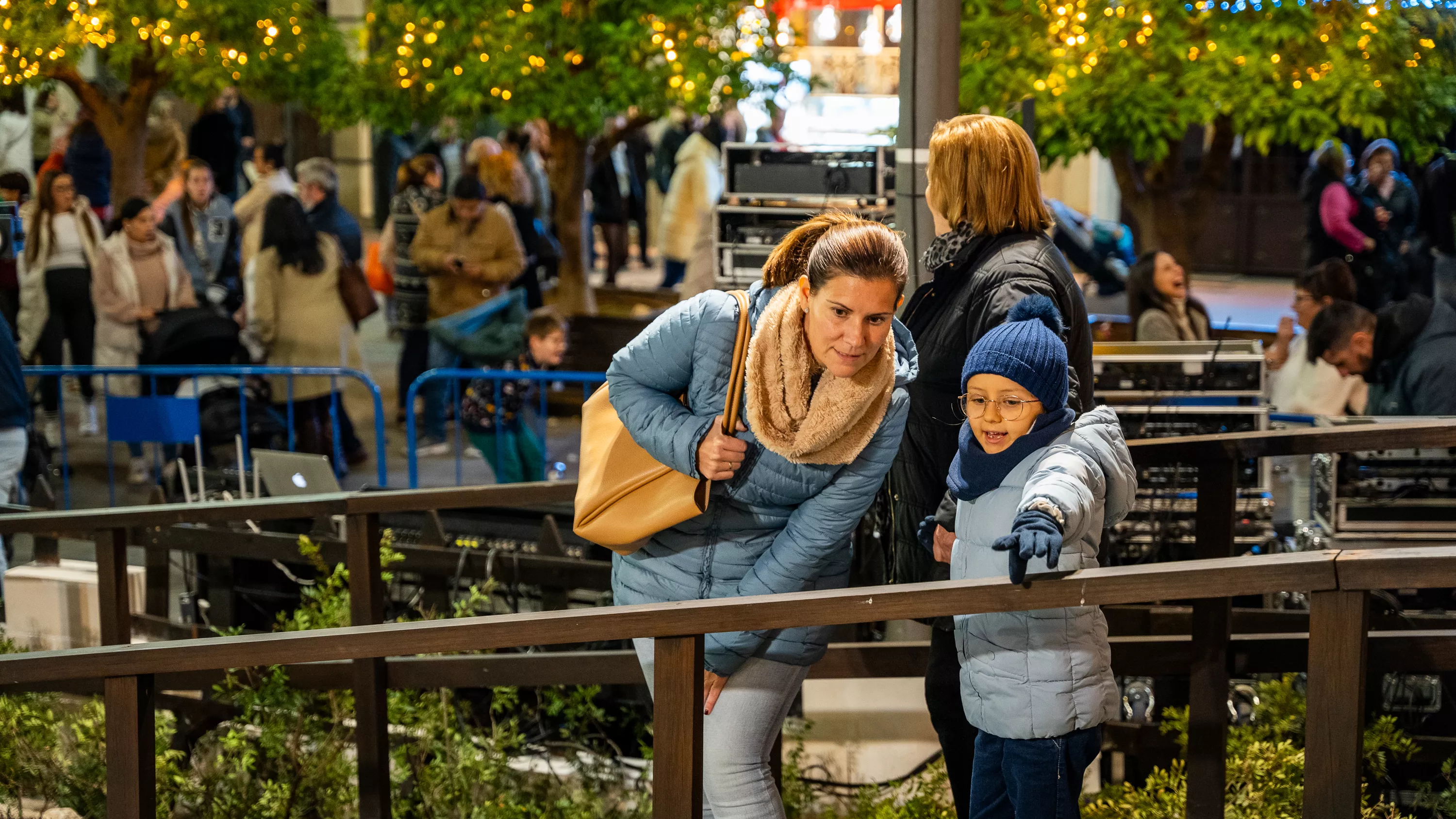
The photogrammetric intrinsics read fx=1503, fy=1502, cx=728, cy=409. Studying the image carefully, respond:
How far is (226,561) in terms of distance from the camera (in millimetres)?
6039

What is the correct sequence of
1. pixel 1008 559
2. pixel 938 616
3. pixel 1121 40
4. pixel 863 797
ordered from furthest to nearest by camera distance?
pixel 1121 40 < pixel 863 797 < pixel 1008 559 < pixel 938 616

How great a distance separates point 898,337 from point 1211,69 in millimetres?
5368

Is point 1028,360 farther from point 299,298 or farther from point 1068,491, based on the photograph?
point 299,298

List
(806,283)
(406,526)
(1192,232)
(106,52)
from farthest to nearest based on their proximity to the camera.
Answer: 1. (106,52)
2. (1192,232)
3. (406,526)
4. (806,283)

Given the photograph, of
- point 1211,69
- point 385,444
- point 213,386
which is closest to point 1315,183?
point 1211,69

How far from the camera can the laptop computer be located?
623cm

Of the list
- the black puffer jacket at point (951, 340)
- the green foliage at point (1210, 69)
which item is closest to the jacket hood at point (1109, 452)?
the black puffer jacket at point (951, 340)

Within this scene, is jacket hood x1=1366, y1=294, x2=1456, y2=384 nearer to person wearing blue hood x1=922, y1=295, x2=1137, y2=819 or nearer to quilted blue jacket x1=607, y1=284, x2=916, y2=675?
person wearing blue hood x1=922, y1=295, x2=1137, y2=819

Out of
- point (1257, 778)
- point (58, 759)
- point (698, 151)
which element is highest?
point (698, 151)

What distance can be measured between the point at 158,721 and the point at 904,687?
97.1 inches

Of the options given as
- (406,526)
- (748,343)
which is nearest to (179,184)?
(406,526)

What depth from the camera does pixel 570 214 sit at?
38.5 ft

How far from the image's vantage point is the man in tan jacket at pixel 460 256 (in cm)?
974

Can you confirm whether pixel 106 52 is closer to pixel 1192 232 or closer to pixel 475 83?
pixel 475 83
